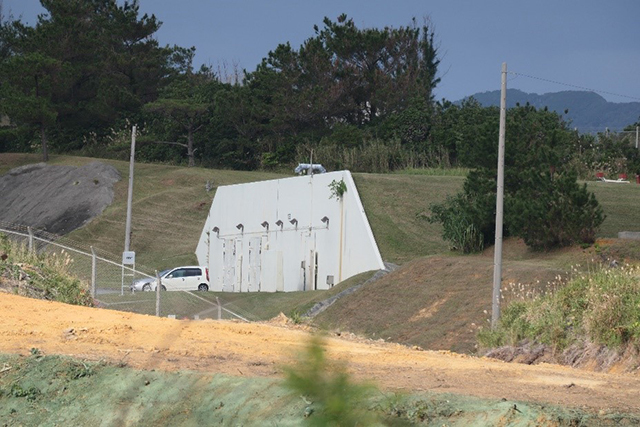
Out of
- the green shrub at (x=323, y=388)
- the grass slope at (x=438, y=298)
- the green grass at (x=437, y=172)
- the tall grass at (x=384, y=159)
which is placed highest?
the tall grass at (x=384, y=159)

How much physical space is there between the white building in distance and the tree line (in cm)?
1530

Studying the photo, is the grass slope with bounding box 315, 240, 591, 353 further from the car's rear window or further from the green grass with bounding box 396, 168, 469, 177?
the green grass with bounding box 396, 168, 469, 177

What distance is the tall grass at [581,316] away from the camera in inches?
655

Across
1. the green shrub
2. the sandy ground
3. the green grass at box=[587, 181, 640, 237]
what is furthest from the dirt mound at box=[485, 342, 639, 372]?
the green grass at box=[587, 181, 640, 237]

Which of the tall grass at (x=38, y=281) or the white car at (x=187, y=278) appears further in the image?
the white car at (x=187, y=278)

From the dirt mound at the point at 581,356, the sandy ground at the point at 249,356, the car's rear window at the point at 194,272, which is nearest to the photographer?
the sandy ground at the point at 249,356

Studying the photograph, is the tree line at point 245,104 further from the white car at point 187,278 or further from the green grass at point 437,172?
the white car at point 187,278

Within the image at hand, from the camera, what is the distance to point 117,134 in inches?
3221

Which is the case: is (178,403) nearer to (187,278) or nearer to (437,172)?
(187,278)

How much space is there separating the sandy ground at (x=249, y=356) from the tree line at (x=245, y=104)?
43.3 metres

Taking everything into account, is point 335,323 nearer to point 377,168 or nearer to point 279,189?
point 279,189

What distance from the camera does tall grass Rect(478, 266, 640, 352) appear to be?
16.6 m

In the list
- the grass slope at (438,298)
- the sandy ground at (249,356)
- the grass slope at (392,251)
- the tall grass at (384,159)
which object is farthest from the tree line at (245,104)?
the sandy ground at (249,356)

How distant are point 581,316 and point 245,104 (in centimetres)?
5760
